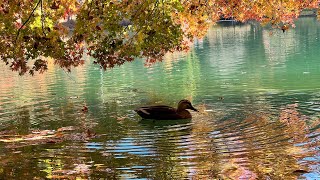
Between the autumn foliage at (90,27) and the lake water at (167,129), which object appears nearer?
the lake water at (167,129)

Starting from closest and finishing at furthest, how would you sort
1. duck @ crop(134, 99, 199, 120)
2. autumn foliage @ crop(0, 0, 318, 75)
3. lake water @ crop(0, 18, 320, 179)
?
lake water @ crop(0, 18, 320, 179), autumn foliage @ crop(0, 0, 318, 75), duck @ crop(134, 99, 199, 120)

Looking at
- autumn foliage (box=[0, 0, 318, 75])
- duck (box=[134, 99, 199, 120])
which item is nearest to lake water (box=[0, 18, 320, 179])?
duck (box=[134, 99, 199, 120])

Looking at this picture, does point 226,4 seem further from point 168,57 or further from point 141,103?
point 168,57

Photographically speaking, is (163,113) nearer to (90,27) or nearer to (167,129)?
(167,129)

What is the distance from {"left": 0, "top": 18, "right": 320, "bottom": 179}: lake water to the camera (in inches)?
404

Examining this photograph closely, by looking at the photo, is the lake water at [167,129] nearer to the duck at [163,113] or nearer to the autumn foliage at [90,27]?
the duck at [163,113]

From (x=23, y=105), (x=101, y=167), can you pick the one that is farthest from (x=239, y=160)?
(x=23, y=105)

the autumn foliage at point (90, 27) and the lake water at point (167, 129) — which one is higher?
the autumn foliage at point (90, 27)

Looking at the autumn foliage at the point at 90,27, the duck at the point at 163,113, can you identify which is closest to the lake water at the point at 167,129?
the duck at the point at 163,113

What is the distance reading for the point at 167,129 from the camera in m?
15.1

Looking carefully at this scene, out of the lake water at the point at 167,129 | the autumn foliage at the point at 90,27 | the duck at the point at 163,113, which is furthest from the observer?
the duck at the point at 163,113

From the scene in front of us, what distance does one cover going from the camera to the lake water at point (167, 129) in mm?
10258

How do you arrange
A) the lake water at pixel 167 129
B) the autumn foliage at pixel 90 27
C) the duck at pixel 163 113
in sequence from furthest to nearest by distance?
1. the duck at pixel 163 113
2. the autumn foliage at pixel 90 27
3. the lake water at pixel 167 129

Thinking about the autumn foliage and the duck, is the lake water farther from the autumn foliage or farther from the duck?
the autumn foliage
